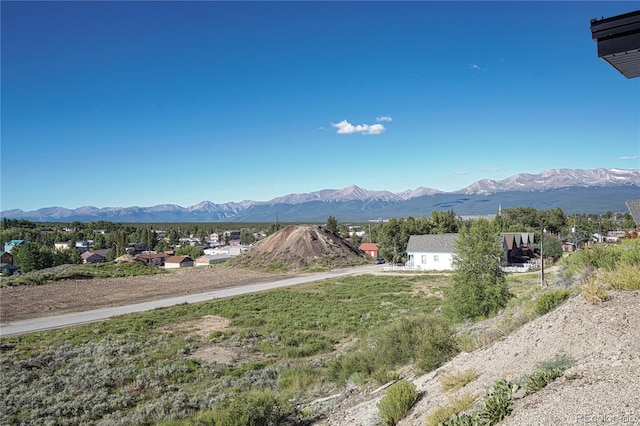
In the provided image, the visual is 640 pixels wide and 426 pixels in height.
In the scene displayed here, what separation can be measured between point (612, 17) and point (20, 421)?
1680 cm

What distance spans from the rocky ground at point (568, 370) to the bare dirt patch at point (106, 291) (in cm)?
3437

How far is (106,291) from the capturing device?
46.6m

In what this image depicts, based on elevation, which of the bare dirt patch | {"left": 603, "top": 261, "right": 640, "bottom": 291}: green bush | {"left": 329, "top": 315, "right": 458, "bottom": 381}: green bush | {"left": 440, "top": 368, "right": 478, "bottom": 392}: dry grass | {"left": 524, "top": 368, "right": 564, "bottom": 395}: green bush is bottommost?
the bare dirt patch

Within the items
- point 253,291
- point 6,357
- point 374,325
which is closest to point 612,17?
point 374,325

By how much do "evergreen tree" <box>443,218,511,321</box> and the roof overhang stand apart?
14919 mm

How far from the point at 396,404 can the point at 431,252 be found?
51352mm

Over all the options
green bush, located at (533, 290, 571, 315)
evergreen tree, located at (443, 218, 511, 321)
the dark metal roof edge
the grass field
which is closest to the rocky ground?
green bush, located at (533, 290, 571, 315)

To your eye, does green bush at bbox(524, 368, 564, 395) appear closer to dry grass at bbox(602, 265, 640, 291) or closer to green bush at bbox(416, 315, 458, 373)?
dry grass at bbox(602, 265, 640, 291)

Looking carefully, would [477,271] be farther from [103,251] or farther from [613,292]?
[103,251]

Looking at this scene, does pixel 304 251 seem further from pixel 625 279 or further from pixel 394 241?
pixel 625 279

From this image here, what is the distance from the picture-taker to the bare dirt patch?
3616cm

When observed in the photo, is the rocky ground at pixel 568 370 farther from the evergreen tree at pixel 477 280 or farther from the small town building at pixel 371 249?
the small town building at pixel 371 249

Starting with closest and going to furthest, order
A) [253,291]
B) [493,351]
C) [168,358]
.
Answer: [493,351]
[168,358]
[253,291]

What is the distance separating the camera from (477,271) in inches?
728
